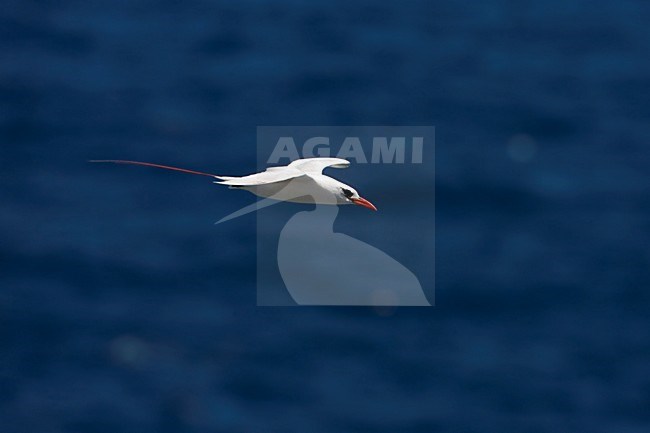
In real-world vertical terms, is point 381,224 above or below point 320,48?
below

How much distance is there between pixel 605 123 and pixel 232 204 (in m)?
10.9

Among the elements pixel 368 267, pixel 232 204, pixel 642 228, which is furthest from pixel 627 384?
pixel 232 204

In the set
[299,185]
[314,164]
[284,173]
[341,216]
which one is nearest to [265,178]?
[284,173]

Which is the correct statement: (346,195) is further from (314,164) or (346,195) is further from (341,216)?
(341,216)

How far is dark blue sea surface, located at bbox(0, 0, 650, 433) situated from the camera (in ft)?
147

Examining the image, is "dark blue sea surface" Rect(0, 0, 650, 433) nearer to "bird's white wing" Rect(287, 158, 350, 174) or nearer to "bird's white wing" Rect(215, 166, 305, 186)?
"bird's white wing" Rect(287, 158, 350, 174)

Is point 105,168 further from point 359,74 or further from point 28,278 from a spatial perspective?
point 359,74

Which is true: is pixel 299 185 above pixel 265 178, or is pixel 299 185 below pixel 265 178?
below

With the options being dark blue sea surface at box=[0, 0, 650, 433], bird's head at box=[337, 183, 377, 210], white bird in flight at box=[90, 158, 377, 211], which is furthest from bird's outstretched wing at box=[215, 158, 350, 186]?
dark blue sea surface at box=[0, 0, 650, 433]

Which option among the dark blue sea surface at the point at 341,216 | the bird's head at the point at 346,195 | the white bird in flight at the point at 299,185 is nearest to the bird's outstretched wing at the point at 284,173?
the white bird in flight at the point at 299,185

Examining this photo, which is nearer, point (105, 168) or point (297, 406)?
point (297, 406)

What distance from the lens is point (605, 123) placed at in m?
49.4

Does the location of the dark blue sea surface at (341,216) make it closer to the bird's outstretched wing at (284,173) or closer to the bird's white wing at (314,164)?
the bird's white wing at (314,164)

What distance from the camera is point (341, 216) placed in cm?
4731
